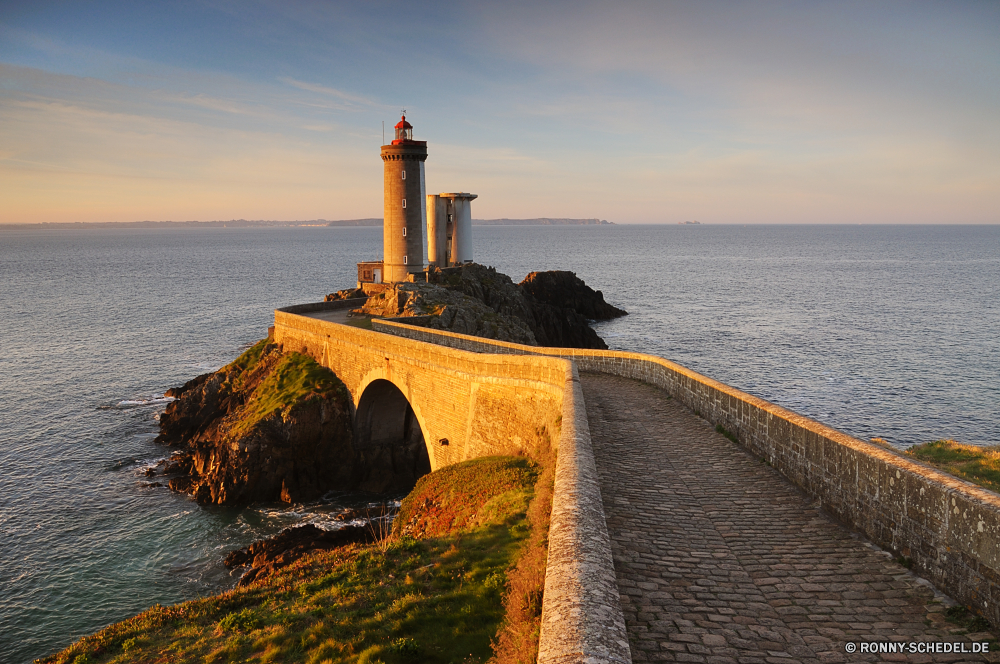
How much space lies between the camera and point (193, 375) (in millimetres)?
43781

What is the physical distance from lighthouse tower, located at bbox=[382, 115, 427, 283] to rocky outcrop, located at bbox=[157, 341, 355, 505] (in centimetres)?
1353

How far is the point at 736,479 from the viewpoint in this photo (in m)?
10.8

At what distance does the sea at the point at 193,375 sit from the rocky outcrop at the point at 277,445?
3.36 ft

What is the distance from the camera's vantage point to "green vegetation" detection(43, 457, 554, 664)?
8156 mm

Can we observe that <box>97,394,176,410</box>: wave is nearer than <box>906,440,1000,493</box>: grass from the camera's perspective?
No

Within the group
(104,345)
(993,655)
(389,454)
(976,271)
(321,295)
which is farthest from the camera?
(976,271)

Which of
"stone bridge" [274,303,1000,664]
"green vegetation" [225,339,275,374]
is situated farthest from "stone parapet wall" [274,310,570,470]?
"green vegetation" [225,339,275,374]


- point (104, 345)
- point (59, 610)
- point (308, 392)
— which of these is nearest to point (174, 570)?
point (59, 610)

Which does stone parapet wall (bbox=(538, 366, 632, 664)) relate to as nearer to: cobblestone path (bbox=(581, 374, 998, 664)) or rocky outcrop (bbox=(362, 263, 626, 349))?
cobblestone path (bbox=(581, 374, 998, 664))

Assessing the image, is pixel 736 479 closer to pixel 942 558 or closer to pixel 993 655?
pixel 942 558

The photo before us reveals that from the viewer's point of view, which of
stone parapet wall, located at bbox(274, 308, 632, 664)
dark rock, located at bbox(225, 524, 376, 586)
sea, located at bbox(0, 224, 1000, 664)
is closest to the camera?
stone parapet wall, located at bbox(274, 308, 632, 664)

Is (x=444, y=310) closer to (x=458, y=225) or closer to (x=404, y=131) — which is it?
(x=404, y=131)

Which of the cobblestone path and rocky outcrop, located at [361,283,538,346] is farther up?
rocky outcrop, located at [361,283,538,346]

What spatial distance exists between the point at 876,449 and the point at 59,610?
2240 centimetres
